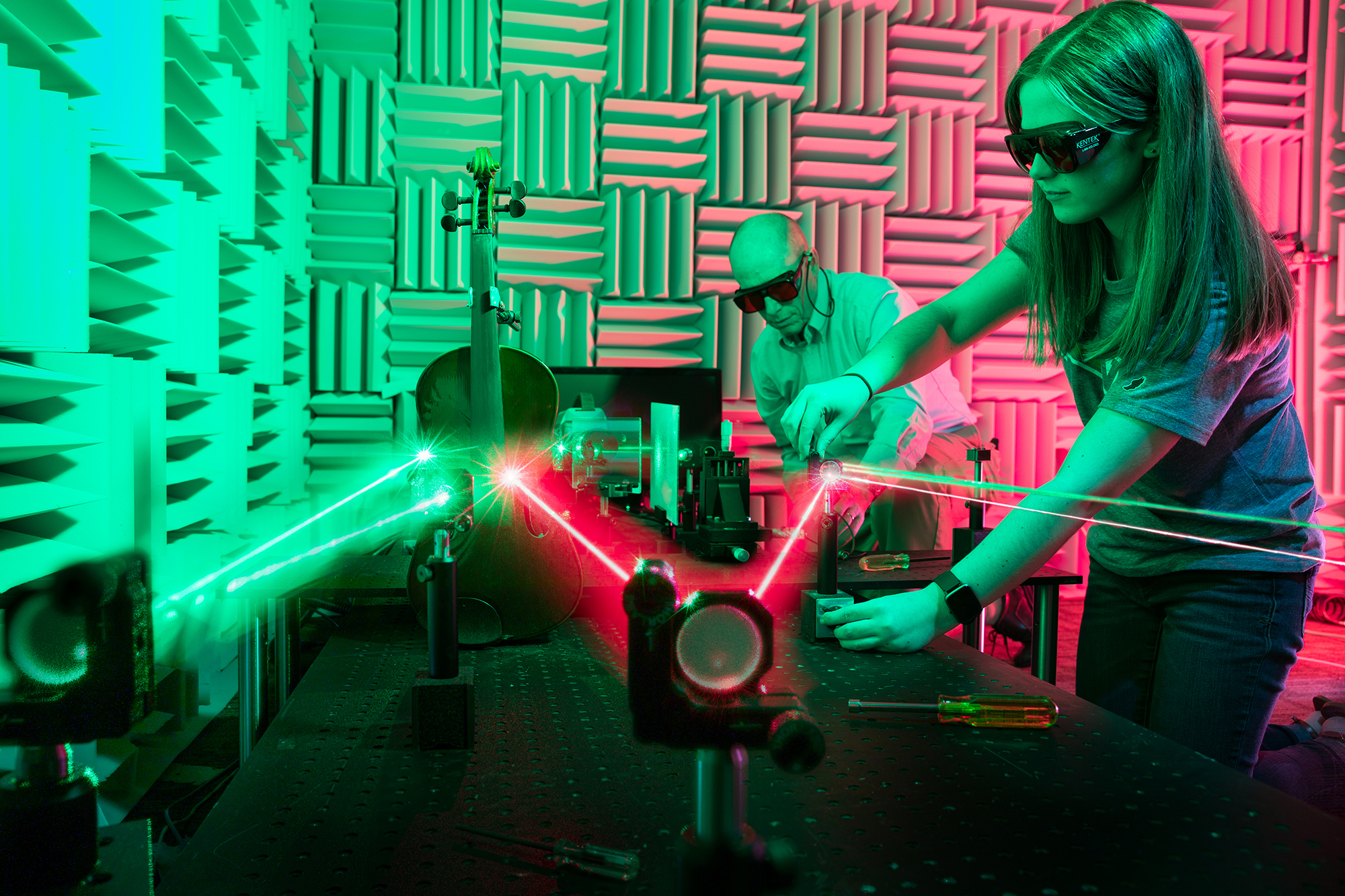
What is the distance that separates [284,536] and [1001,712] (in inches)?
125

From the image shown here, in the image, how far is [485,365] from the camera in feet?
4.86

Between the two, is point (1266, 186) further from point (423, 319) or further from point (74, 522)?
point (74, 522)

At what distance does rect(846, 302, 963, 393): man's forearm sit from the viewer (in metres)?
1.52

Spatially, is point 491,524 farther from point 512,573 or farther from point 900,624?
point 900,624

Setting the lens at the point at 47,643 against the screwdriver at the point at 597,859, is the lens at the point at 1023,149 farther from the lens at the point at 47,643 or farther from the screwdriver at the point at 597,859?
the lens at the point at 47,643

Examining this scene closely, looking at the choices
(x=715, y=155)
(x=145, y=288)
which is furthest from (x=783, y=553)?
(x=715, y=155)

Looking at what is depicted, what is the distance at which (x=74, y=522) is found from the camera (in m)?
1.73

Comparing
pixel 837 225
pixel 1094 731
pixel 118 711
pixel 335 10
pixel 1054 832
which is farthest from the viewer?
pixel 837 225

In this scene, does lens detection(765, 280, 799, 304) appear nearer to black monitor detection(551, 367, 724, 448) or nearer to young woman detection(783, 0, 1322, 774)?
black monitor detection(551, 367, 724, 448)

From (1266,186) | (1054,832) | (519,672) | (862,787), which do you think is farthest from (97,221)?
(1266,186)

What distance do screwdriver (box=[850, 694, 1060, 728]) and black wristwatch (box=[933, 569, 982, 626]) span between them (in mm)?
198

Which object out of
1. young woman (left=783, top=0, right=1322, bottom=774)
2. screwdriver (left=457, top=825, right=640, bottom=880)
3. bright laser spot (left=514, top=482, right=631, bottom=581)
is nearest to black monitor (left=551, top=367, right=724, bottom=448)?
bright laser spot (left=514, top=482, right=631, bottom=581)

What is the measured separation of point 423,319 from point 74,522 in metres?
2.37

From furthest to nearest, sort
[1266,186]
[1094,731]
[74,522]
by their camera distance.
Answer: [1266,186], [74,522], [1094,731]
